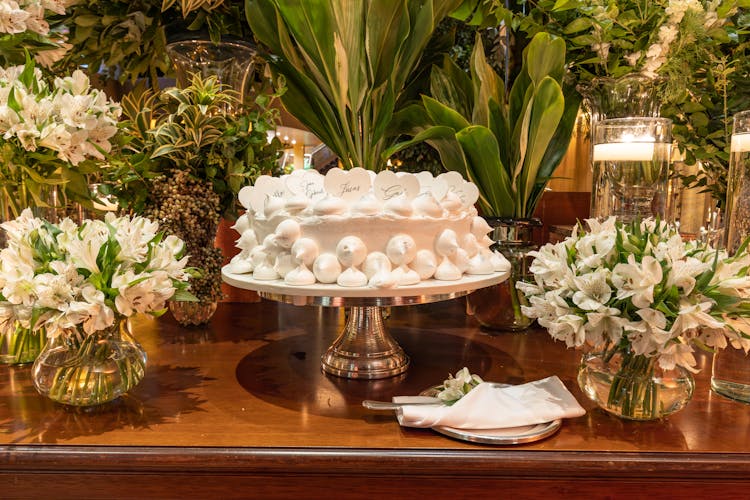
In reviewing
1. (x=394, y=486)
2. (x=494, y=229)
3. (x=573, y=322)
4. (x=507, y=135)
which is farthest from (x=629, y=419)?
(x=507, y=135)

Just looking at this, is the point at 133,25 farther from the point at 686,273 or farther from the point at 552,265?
the point at 686,273

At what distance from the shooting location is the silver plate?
57 centimetres

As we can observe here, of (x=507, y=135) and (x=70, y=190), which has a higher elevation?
(x=507, y=135)

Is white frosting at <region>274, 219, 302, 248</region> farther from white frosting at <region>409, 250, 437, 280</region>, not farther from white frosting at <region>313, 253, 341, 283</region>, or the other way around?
white frosting at <region>409, 250, 437, 280</region>

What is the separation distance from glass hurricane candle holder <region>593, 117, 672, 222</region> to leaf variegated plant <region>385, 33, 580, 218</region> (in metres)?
0.09

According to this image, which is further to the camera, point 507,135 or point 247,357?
point 507,135

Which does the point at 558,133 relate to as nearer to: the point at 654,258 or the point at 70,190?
the point at 654,258

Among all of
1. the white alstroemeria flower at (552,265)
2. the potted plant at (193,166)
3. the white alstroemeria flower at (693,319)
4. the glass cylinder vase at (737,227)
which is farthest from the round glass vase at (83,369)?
the glass cylinder vase at (737,227)

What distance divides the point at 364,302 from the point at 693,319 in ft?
1.14

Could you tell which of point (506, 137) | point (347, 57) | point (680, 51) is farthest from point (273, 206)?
point (680, 51)

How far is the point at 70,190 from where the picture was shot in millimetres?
847

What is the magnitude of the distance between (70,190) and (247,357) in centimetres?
37

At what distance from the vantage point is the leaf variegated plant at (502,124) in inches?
35.6

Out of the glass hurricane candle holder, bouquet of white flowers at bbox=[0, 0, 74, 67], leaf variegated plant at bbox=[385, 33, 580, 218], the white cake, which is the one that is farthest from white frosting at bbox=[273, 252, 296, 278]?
the glass hurricane candle holder
